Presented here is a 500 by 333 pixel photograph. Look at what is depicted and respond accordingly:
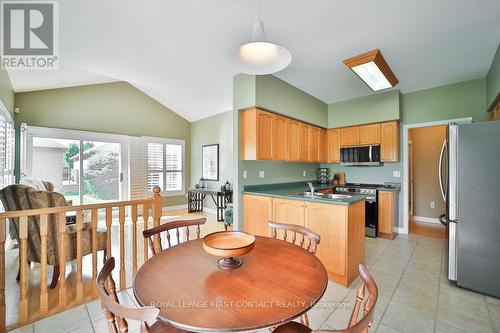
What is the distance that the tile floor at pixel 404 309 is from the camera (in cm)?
174

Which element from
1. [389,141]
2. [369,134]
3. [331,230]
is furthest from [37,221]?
[389,141]

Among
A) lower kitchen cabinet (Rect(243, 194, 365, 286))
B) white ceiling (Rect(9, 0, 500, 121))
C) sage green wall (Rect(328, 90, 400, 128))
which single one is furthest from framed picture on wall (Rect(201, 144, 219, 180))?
lower kitchen cabinet (Rect(243, 194, 365, 286))

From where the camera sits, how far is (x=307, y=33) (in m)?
2.33

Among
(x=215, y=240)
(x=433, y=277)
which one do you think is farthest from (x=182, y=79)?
(x=433, y=277)

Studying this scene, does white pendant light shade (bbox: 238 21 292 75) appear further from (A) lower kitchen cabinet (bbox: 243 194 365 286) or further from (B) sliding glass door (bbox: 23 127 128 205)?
(B) sliding glass door (bbox: 23 127 128 205)

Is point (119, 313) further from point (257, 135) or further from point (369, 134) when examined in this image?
point (369, 134)

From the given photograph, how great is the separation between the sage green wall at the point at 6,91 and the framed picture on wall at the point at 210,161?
3804 mm

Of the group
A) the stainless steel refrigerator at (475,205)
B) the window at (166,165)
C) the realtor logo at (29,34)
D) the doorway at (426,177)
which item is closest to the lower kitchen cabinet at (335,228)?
the stainless steel refrigerator at (475,205)

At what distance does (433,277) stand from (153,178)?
6.05 metres

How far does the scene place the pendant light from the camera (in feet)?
4.73

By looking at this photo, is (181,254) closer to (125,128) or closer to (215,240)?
(215,240)

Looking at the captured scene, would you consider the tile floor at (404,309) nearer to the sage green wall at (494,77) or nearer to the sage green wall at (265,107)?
the sage green wall at (265,107)

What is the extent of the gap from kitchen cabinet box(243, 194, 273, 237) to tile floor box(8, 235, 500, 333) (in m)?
1.06

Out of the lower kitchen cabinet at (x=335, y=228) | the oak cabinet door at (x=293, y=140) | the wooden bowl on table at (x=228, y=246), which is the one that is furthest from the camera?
the oak cabinet door at (x=293, y=140)
